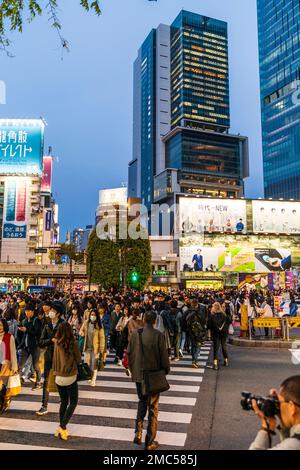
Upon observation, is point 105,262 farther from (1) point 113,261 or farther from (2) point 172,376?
(2) point 172,376

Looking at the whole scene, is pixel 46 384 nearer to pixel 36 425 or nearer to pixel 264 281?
pixel 36 425

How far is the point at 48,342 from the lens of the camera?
6184 mm

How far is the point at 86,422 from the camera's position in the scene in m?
6.03

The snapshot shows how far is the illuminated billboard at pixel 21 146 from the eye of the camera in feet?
268

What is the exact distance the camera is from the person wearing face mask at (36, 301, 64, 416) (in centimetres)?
627

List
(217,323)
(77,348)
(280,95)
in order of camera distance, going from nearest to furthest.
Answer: (77,348)
(217,323)
(280,95)

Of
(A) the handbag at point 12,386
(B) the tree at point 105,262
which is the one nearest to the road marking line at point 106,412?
(A) the handbag at point 12,386

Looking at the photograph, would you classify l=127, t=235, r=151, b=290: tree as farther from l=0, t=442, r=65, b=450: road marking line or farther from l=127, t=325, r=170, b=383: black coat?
l=0, t=442, r=65, b=450: road marking line

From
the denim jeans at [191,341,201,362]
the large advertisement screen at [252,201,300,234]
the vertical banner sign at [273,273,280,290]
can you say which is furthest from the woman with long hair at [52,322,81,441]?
the large advertisement screen at [252,201,300,234]

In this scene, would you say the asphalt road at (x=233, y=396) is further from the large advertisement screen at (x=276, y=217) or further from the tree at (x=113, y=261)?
the large advertisement screen at (x=276, y=217)

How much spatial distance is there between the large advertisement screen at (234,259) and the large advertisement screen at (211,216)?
3.29m

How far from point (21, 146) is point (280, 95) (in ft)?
283

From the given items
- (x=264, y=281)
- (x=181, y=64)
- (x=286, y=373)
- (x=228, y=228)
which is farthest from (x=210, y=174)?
(x=286, y=373)

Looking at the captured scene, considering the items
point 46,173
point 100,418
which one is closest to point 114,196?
point 46,173
